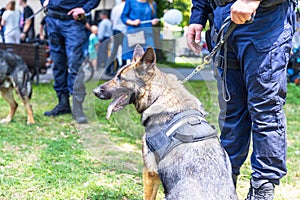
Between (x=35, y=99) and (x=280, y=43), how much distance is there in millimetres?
5776

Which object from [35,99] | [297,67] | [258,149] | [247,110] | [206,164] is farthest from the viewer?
[297,67]

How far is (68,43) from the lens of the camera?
5.72 meters

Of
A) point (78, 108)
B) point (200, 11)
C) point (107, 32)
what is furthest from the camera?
point (107, 32)

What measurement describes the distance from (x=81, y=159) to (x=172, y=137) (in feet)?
A: 6.51

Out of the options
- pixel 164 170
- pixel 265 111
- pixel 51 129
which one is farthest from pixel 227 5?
pixel 51 129

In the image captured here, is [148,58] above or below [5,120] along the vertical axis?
above

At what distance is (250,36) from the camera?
252 centimetres

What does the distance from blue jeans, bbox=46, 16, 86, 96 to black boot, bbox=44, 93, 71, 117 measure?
0.28 feet

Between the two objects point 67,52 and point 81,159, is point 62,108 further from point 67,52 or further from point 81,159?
point 81,159

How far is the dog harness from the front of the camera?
233 centimetres

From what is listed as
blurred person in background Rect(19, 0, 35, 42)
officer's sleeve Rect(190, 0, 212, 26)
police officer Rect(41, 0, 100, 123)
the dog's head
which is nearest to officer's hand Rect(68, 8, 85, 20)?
police officer Rect(41, 0, 100, 123)

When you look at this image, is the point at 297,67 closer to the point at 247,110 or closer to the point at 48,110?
the point at 48,110

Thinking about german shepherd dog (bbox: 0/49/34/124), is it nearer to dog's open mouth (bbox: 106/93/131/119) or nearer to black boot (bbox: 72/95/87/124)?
black boot (bbox: 72/95/87/124)

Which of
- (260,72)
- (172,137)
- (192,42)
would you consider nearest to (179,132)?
(172,137)
